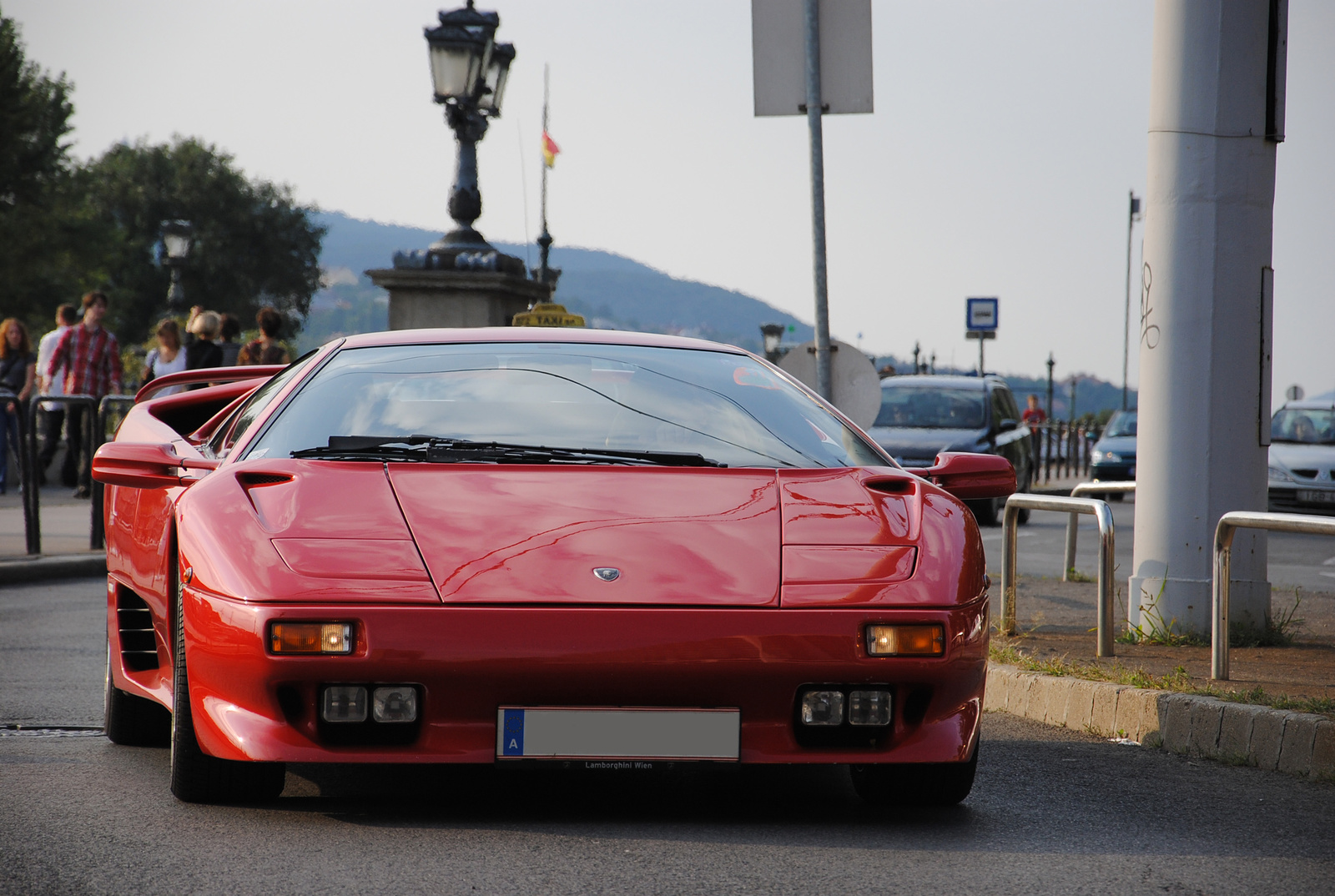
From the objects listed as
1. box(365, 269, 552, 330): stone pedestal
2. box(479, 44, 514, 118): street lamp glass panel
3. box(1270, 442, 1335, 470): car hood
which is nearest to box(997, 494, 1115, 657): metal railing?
box(365, 269, 552, 330): stone pedestal

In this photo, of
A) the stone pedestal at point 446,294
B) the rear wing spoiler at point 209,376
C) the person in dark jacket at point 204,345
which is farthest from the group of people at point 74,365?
the rear wing spoiler at point 209,376

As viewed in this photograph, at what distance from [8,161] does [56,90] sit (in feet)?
16.8

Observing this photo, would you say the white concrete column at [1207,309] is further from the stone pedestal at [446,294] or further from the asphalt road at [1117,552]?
the stone pedestal at [446,294]

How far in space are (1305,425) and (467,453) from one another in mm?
18023

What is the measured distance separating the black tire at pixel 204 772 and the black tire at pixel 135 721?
102 centimetres

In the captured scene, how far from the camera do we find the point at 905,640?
362cm

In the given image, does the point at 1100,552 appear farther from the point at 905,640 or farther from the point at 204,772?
the point at 204,772

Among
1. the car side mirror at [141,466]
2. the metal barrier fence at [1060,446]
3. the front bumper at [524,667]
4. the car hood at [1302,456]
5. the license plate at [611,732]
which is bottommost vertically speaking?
the metal barrier fence at [1060,446]

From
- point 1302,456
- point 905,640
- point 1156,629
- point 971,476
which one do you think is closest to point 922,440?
point 1302,456

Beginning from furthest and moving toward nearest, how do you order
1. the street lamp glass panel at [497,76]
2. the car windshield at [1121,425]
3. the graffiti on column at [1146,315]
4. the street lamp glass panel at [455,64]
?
the car windshield at [1121,425] < the street lamp glass panel at [497,76] < the street lamp glass panel at [455,64] < the graffiti on column at [1146,315]

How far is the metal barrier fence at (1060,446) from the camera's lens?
30.8 m

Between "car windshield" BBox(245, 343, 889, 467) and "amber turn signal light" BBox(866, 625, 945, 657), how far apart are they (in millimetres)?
738

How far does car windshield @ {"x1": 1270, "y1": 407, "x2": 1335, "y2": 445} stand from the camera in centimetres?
1953

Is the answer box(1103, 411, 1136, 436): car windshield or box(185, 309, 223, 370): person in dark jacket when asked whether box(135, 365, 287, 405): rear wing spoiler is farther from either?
box(1103, 411, 1136, 436): car windshield
